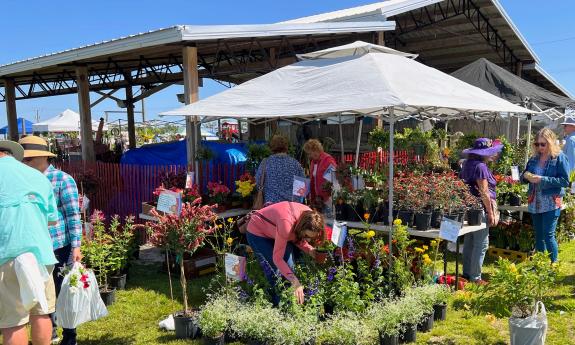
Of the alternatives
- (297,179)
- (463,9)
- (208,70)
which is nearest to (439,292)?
(297,179)

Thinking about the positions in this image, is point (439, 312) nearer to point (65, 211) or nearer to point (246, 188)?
point (246, 188)

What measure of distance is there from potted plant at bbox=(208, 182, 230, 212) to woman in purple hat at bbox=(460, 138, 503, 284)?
2.86m

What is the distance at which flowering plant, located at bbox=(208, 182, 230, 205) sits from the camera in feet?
19.9

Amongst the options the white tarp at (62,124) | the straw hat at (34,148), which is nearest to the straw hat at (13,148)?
the straw hat at (34,148)

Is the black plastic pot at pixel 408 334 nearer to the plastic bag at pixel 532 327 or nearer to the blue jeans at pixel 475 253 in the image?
the plastic bag at pixel 532 327

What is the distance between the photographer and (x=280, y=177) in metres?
5.23

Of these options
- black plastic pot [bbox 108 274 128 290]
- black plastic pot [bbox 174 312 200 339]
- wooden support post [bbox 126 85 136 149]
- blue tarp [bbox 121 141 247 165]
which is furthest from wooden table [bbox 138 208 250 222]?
wooden support post [bbox 126 85 136 149]

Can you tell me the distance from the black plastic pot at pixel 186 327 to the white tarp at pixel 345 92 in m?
2.07

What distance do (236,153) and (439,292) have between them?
451 centimetres

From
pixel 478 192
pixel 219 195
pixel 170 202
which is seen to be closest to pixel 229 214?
pixel 219 195

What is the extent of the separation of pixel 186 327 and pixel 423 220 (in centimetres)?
240

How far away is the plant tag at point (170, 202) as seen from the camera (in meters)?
4.41

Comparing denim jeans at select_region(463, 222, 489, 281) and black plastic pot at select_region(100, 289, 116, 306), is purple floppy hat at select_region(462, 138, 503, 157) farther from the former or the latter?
black plastic pot at select_region(100, 289, 116, 306)

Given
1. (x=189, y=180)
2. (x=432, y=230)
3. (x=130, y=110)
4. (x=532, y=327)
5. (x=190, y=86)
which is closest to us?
(x=532, y=327)
